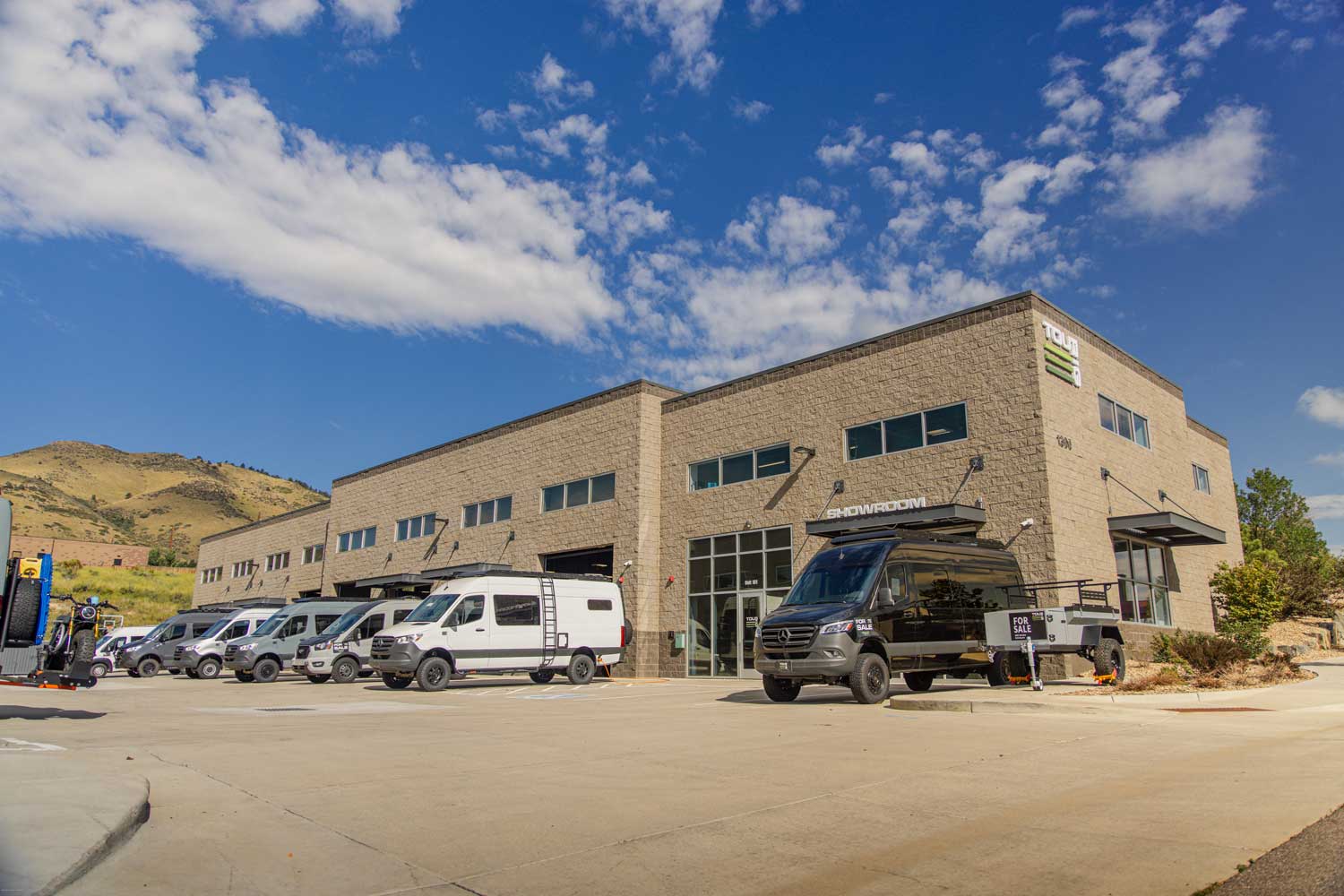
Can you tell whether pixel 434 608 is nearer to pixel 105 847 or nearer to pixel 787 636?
pixel 787 636

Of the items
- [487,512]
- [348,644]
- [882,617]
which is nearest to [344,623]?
[348,644]

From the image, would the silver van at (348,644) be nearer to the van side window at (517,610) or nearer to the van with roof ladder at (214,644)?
the van side window at (517,610)

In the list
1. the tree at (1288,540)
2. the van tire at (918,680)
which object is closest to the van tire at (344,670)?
the van tire at (918,680)

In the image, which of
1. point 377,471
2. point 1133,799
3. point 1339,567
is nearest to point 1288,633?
point 1339,567

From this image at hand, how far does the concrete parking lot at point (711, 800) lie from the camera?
401 centimetres

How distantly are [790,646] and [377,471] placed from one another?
3395 cm

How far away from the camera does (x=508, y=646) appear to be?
20.0 meters

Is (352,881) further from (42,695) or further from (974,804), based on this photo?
(42,695)

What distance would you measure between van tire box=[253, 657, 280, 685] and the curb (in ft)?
68.3

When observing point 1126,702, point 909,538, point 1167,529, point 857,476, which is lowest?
point 1126,702

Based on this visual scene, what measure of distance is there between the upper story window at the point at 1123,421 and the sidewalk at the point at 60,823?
857 inches

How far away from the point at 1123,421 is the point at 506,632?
54.7ft

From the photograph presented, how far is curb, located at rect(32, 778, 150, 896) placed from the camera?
3.59 m

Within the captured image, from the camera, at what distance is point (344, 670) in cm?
2277
